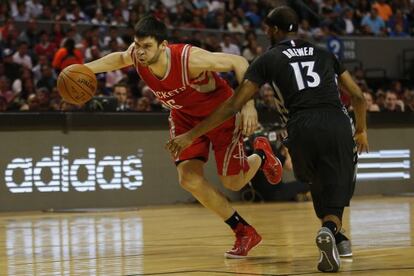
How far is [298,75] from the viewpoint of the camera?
684 cm

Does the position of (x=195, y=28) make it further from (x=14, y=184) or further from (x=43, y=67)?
(x=14, y=184)

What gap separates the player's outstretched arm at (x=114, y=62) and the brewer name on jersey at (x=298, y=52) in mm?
1639

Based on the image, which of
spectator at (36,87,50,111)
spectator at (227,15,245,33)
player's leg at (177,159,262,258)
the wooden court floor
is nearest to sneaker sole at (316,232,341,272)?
the wooden court floor

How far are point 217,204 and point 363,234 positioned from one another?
214 cm

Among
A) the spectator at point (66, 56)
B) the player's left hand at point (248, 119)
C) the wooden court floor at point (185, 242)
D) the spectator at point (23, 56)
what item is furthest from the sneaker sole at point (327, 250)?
the spectator at point (23, 56)

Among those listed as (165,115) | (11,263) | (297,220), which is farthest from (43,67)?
(11,263)

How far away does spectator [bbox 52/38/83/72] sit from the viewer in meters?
16.5

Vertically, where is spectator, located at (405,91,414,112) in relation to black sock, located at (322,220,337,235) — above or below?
below

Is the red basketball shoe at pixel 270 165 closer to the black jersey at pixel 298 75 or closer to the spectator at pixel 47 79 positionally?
the black jersey at pixel 298 75

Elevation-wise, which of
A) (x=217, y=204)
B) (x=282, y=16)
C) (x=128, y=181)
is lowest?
(x=128, y=181)

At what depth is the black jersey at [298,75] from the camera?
6.84 metres

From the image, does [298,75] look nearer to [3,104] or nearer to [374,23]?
[3,104]

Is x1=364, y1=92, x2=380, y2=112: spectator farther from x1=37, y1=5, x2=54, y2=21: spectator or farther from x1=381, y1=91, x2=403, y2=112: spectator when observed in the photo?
x1=37, y1=5, x2=54, y2=21: spectator

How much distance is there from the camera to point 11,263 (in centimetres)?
745
